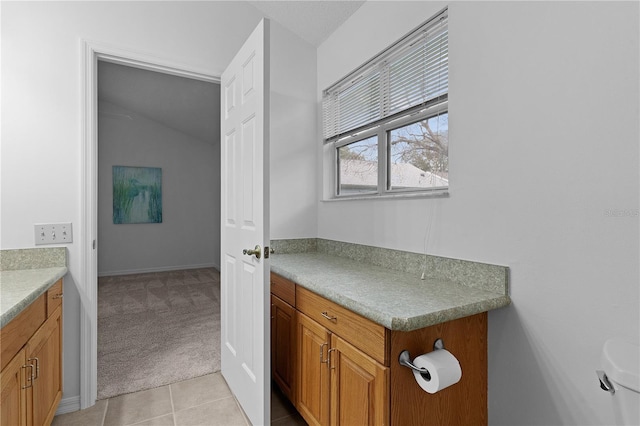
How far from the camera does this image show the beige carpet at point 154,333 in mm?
2326

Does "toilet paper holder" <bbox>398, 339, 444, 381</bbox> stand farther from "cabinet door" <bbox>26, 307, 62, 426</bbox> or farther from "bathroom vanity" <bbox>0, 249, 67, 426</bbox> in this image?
"cabinet door" <bbox>26, 307, 62, 426</bbox>

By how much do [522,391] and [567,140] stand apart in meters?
0.97

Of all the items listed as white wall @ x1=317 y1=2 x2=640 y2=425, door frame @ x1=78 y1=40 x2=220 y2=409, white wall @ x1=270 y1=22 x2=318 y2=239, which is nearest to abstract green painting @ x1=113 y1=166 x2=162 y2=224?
door frame @ x1=78 y1=40 x2=220 y2=409

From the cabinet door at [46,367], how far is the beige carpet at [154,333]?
0.41 m

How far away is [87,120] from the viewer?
196 centimetres

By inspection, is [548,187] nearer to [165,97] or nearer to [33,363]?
[33,363]

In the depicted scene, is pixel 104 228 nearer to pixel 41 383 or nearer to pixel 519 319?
pixel 41 383

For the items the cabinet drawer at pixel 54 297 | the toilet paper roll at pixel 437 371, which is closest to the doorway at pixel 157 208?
the cabinet drawer at pixel 54 297

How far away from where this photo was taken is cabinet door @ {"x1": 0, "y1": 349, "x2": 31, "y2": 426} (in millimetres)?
1127

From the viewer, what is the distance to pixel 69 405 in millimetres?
1947

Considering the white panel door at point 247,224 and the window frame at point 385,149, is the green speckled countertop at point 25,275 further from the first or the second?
the window frame at point 385,149

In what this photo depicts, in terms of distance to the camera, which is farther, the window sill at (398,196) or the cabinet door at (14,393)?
the window sill at (398,196)

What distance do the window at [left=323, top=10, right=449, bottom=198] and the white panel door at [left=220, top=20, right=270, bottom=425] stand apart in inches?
32.8

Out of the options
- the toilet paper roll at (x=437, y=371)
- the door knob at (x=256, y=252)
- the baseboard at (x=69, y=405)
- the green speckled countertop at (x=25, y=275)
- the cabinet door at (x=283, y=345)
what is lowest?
the baseboard at (x=69, y=405)
